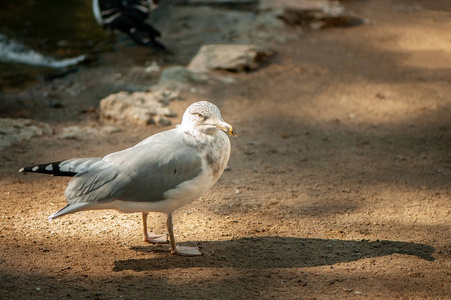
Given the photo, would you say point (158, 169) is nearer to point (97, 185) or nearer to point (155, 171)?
point (155, 171)

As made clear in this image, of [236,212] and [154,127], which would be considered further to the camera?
[154,127]

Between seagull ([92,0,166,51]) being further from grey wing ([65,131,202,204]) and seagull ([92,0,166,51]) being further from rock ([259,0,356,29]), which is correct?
grey wing ([65,131,202,204])

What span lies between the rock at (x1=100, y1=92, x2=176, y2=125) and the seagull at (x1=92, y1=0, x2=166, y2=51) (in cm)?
197

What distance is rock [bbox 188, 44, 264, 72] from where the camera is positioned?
21.2 ft

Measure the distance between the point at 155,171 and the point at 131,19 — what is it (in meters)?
5.18

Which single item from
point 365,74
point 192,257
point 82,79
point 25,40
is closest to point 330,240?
point 192,257

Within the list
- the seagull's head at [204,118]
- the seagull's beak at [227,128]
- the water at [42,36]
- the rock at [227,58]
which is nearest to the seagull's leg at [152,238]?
the seagull's head at [204,118]

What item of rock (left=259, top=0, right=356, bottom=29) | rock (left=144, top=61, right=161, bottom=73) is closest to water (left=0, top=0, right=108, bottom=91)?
rock (left=144, top=61, right=161, bottom=73)

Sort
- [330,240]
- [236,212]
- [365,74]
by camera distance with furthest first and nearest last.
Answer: [365,74] < [236,212] < [330,240]

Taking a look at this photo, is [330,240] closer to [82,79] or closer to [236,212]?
[236,212]

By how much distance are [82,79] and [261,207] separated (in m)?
3.76

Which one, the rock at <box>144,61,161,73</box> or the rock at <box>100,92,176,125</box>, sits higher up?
the rock at <box>144,61,161,73</box>

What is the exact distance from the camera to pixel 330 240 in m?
3.35

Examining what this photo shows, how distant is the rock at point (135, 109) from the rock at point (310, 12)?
12.1 ft
